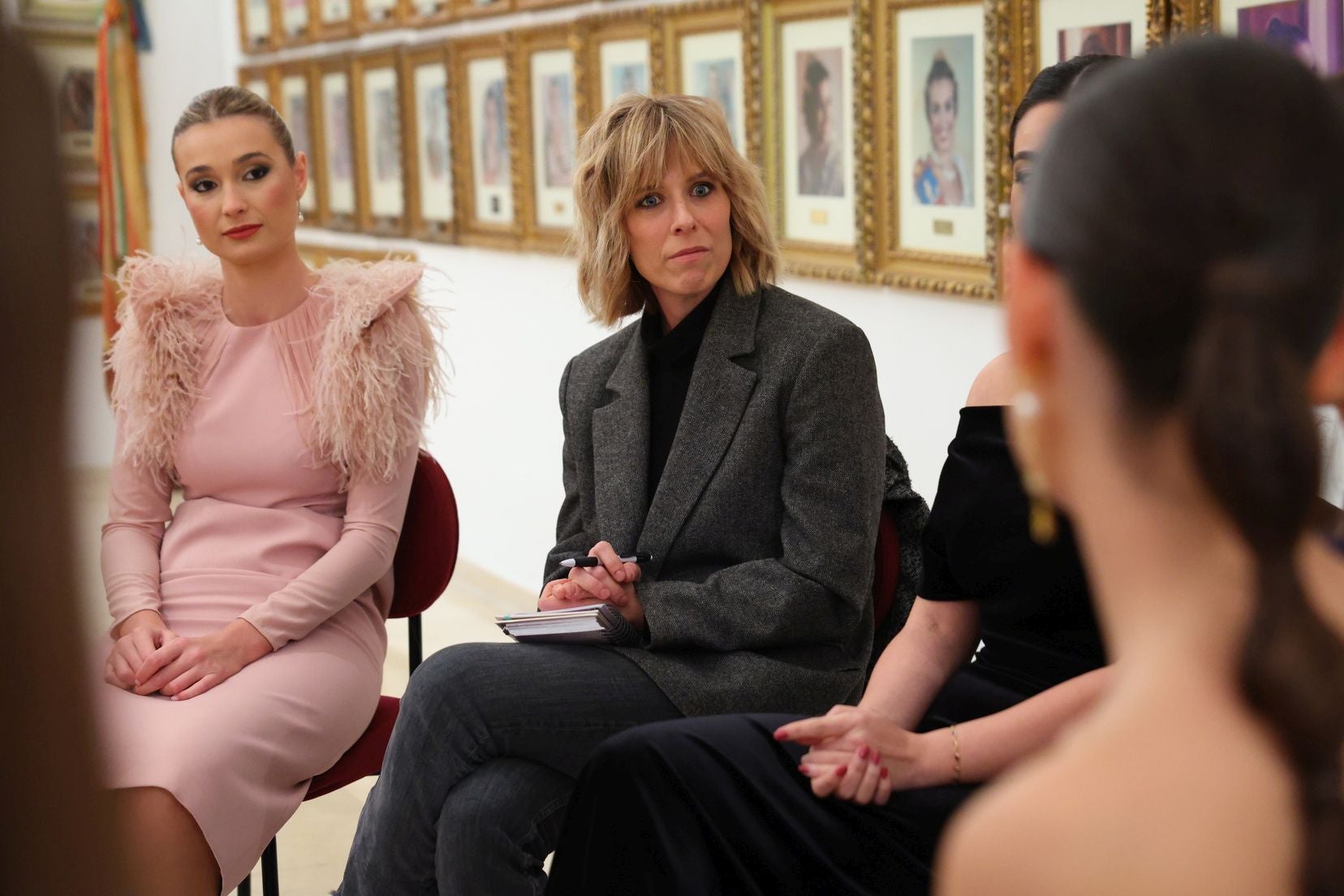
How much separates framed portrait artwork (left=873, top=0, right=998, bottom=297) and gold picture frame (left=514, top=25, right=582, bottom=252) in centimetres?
166

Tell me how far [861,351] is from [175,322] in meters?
1.52

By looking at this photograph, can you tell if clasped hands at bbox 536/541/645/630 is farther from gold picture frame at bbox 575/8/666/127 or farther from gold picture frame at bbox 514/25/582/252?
gold picture frame at bbox 514/25/582/252

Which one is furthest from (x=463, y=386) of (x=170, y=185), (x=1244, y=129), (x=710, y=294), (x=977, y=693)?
(x=1244, y=129)

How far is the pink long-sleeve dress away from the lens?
3070mm

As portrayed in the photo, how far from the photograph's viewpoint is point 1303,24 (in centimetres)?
276

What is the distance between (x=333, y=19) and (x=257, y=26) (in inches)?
45.6

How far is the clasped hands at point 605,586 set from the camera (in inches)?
110

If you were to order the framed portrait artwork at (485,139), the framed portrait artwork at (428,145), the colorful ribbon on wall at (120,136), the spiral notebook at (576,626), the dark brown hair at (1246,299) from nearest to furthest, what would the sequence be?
the dark brown hair at (1246,299)
the spiral notebook at (576,626)
the framed portrait artwork at (485,139)
the framed portrait artwork at (428,145)
the colorful ribbon on wall at (120,136)

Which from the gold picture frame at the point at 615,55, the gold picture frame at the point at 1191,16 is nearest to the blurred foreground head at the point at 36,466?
the gold picture frame at the point at 1191,16

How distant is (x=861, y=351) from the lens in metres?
2.83

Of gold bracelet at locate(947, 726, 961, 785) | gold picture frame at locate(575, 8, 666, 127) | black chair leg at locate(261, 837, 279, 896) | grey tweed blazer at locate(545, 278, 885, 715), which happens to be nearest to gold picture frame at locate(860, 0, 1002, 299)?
grey tweed blazer at locate(545, 278, 885, 715)

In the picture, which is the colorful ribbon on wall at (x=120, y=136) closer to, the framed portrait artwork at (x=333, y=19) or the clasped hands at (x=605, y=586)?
the framed portrait artwork at (x=333, y=19)

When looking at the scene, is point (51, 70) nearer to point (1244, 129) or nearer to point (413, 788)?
point (1244, 129)

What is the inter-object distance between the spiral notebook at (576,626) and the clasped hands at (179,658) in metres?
0.55
